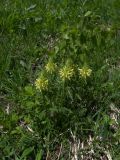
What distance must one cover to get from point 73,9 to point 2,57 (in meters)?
1.10

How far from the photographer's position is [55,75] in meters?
3.57

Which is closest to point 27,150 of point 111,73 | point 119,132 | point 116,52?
point 119,132

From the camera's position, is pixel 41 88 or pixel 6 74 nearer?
pixel 41 88

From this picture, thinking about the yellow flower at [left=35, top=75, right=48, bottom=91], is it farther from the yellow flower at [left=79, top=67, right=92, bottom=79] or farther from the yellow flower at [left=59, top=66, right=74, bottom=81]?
the yellow flower at [left=79, top=67, right=92, bottom=79]

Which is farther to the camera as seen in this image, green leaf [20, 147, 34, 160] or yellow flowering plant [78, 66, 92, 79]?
yellow flowering plant [78, 66, 92, 79]

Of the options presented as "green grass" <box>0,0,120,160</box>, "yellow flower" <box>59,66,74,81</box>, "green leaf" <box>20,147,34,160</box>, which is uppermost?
"yellow flower" <box>59,66,74,81</box>

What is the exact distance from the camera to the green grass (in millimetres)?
3438

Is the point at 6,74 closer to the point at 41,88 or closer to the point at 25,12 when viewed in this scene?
the point at 41,88

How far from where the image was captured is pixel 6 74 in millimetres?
3996

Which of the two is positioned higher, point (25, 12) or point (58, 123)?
point (25, 12)

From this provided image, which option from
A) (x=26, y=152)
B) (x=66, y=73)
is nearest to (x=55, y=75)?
(x=66, y=73)

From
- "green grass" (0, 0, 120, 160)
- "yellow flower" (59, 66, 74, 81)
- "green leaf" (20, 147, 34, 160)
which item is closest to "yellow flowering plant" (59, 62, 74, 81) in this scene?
"yellow flower" (59, 66, 74, 81)

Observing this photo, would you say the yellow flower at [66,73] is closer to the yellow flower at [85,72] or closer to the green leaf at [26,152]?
the yellow flower at [85,72]

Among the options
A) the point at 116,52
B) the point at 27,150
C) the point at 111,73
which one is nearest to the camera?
the point at 27,150
